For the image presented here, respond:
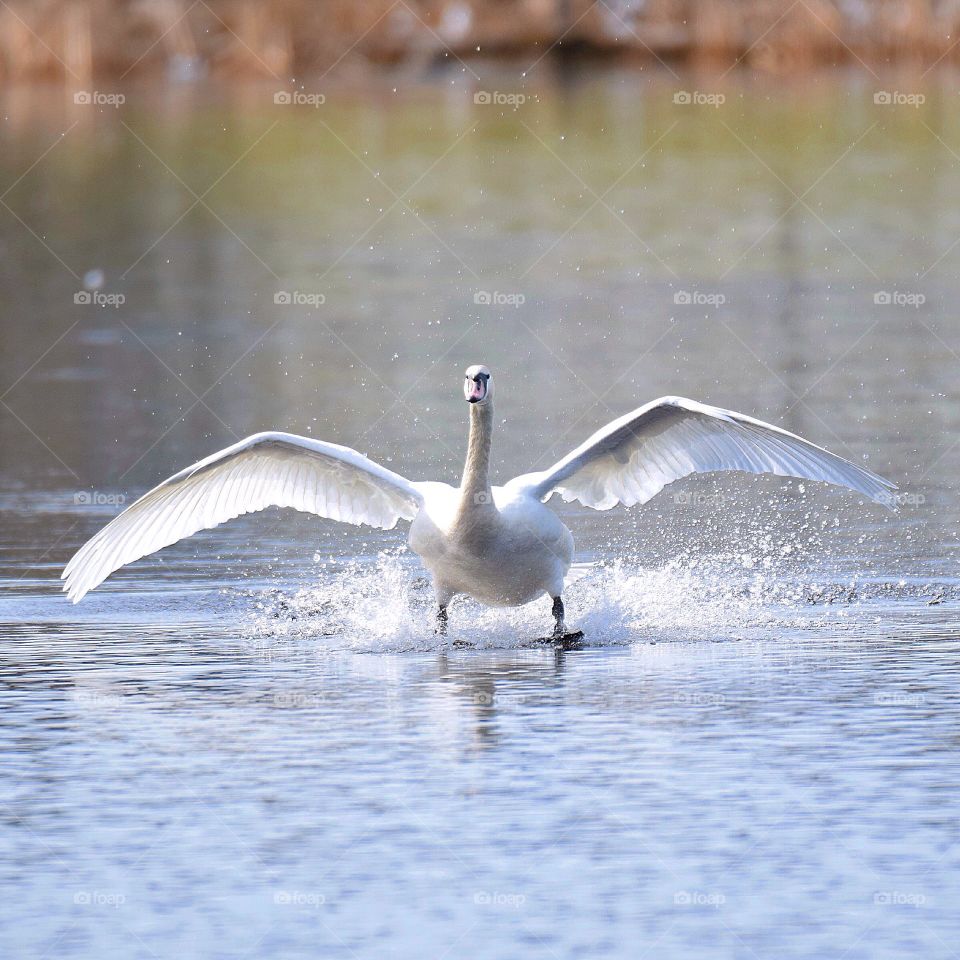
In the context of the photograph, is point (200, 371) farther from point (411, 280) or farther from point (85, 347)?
point (411, 280)

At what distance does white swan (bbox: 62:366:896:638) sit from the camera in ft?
41.0

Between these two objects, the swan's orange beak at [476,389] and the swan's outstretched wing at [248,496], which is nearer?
the swan's orange beak at [476,389]

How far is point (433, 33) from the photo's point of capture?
201ft

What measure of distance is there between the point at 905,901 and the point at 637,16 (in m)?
51.2

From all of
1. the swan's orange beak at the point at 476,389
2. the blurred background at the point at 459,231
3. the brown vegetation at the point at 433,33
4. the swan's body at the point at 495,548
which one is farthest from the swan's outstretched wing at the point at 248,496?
the brown vegetation at the point at 433,33

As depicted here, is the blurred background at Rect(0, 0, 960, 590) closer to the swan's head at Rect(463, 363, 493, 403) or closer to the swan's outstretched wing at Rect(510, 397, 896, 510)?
the swan's outstretched wing at Rect(510, 397, 896, 510)

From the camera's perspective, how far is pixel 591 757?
10.1 meters

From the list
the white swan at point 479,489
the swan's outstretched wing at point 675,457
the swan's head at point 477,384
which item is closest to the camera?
the swan's head at point 477,384

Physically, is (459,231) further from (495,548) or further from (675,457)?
(495,548)

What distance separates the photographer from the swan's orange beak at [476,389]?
1231 centimetres

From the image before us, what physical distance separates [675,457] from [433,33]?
49.3 metres

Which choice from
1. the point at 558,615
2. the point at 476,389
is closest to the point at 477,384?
the point at 476,389

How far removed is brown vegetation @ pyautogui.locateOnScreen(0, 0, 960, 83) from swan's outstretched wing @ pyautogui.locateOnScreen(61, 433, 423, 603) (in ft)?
137

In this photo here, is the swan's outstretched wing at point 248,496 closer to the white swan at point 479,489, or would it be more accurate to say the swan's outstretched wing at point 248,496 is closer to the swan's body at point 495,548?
the white swan at point 479,489
